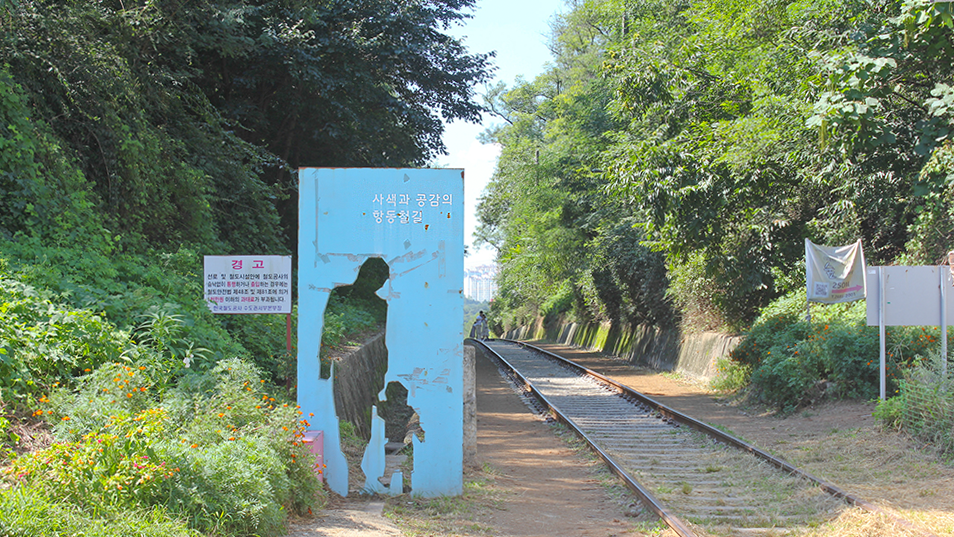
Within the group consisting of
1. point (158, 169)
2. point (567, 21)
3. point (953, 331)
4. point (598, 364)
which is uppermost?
point (567, 21)

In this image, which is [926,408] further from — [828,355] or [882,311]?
[828,355]

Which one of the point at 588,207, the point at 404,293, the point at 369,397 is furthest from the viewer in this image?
Result: the point at 588,207

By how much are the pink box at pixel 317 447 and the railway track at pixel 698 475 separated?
333 centimetres

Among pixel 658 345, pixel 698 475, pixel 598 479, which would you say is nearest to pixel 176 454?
pixel 598 479

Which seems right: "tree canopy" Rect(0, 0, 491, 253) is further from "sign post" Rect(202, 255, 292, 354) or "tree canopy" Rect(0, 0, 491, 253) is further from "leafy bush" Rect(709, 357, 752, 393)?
"leafy bush" Rect(709, 357, 752, 393)

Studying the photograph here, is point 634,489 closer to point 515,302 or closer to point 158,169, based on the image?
point 158,169

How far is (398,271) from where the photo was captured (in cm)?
732

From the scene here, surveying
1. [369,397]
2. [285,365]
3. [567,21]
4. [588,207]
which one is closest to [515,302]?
[567,21]

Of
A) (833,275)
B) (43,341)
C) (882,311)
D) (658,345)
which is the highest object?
(833,275)

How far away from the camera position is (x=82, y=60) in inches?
407

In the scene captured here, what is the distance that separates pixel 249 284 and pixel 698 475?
5.86 m

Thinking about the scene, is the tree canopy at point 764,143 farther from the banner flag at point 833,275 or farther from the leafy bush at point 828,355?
the leafy bush at point 828,355

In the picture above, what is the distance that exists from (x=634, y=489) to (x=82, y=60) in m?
9.75

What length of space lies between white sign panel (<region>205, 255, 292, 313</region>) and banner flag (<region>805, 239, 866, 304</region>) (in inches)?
382
